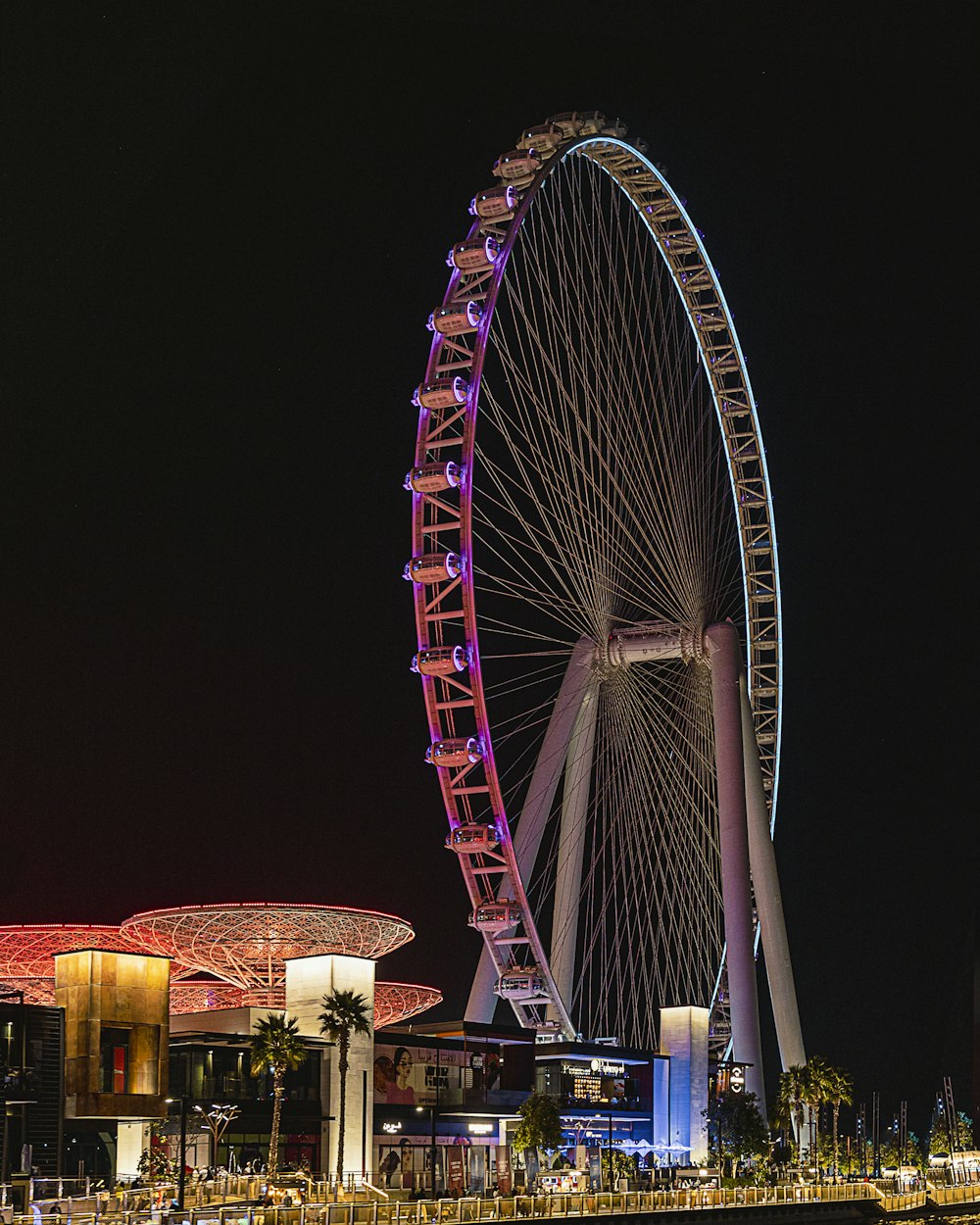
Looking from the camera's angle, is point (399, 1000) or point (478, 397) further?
point (399, 1000)

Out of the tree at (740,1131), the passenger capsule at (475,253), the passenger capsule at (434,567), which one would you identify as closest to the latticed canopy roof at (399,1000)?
the tree at (740,1131)

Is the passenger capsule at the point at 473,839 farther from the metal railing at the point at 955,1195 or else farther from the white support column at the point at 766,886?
the metal railing at the point at 955,1195

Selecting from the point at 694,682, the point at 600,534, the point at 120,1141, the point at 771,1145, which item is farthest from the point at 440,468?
the point at 771,1145

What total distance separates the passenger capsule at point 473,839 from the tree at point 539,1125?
16137 millimetres

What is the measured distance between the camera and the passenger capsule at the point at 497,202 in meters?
49.0

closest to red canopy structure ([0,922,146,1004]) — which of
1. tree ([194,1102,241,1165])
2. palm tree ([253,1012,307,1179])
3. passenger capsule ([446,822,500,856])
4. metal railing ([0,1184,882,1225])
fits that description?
tree ([194,1102,241,1165])

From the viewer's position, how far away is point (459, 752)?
1953 inches

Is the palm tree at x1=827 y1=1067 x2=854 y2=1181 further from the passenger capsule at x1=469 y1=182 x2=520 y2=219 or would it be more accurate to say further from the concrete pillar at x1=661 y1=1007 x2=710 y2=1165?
the passenger capsule at x1=469 y1=182 x2=520 y2=219

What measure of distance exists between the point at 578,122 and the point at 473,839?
22.0 meters

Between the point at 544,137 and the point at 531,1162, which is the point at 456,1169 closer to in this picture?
the point at 531,1162

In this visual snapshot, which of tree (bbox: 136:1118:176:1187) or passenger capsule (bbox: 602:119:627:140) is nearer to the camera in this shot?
tree (bbox: 136:1118:176:1187)

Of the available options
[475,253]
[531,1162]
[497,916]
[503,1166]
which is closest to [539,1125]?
[531,1162]

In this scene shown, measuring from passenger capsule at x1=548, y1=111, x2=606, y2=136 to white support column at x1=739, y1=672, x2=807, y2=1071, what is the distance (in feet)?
65.1

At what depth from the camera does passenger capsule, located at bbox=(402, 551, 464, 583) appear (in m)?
48.8
